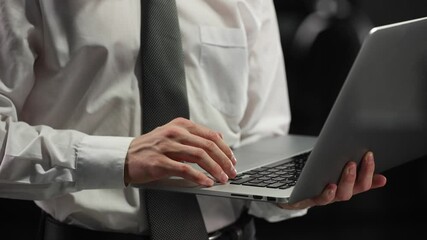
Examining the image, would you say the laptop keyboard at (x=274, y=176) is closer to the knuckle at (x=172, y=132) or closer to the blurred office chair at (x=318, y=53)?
the knuckle at (x=172, y=132)

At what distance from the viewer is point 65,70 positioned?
1.32m

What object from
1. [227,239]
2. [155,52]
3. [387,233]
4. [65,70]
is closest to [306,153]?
[227,239]

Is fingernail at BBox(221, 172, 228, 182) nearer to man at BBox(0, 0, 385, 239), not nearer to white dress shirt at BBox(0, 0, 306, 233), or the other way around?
man at BBox(0, 0, 385, 239)

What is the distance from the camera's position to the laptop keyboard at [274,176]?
1.21 metres

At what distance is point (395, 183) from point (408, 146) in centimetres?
146

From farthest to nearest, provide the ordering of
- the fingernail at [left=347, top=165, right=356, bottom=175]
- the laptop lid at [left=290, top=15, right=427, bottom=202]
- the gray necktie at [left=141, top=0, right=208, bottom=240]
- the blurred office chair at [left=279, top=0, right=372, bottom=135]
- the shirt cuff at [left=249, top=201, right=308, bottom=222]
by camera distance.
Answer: the blurred office chair at [left=279, top=0, right=372, bottom=135]
the shirt cuff at [left=249, top=201, right=308, bottom=222]
the gray necktie at [left=141, top=0, right=208, bottom=240]
the fingernail at [left=347, top=165, right=356, bottom=175]
the laptop lid at [left=290, top=15, right=427, bottom=202]

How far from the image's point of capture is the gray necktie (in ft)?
4.33

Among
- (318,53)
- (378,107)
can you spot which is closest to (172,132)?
(378,107)

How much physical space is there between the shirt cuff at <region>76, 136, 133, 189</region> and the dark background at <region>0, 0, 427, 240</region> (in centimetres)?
145

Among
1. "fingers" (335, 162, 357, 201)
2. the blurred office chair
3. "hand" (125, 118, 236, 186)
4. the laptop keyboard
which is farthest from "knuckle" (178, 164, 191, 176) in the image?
the blurred office chair

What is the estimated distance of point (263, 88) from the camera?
164 cm

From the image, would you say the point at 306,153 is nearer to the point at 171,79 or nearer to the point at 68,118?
the point at 171,79

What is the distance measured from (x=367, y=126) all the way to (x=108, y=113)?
433 mm

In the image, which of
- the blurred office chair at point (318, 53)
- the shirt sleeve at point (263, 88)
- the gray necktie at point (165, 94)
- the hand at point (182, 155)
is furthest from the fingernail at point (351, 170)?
the blurred office chair at point (318, 53)
